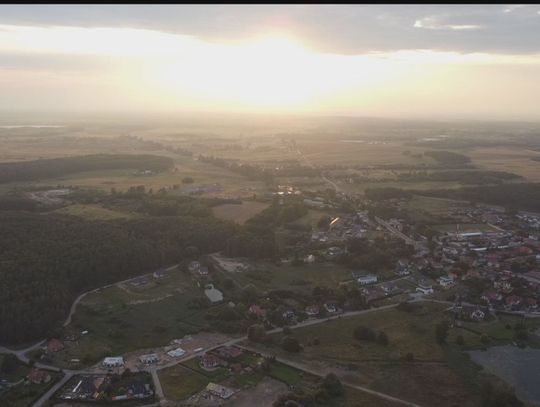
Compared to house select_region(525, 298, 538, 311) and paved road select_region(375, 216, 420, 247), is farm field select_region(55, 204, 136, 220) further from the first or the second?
house select_region(525, 298, 538, 311)

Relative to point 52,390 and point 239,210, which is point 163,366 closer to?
point 52,390

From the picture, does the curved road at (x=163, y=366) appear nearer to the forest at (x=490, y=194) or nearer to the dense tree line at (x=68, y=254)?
the dense tree line at (x=68, y=254)

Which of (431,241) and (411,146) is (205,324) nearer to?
(431,241)

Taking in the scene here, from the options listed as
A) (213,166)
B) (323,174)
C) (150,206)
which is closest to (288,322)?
(150,206)

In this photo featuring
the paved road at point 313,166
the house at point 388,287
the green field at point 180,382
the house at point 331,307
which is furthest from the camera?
the paved road at point 313,166

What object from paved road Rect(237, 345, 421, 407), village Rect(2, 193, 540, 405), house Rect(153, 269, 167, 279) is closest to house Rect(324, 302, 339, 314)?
village Rect(2, 193, 540, 405)

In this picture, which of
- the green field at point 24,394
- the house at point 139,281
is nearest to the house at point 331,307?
the house at point 139,281
